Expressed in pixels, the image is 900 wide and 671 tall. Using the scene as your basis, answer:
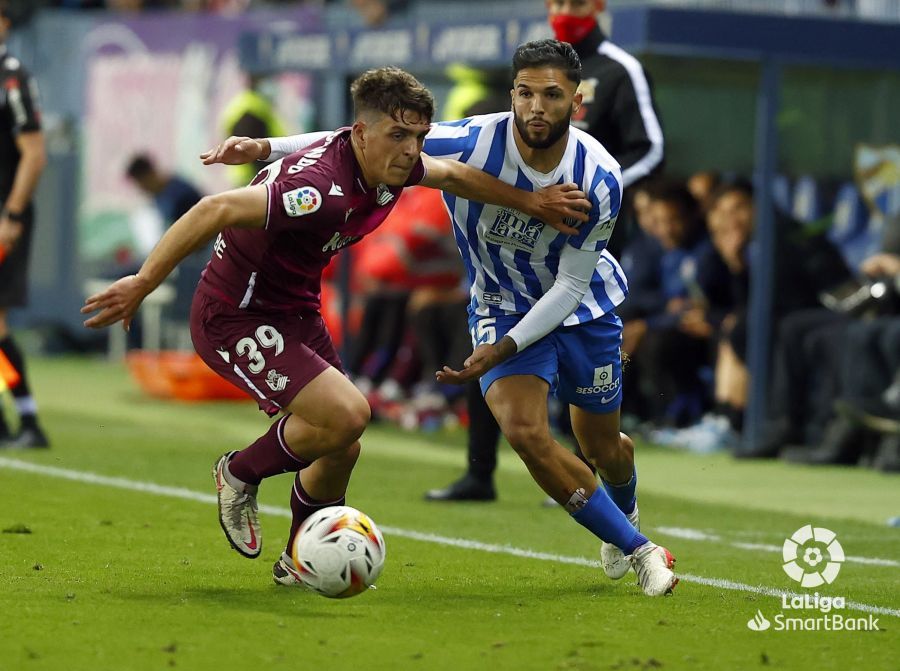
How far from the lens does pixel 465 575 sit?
6.36 meters

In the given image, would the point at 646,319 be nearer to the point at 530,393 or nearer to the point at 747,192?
the point at 747,192

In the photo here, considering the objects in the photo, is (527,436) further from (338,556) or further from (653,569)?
(338,556)

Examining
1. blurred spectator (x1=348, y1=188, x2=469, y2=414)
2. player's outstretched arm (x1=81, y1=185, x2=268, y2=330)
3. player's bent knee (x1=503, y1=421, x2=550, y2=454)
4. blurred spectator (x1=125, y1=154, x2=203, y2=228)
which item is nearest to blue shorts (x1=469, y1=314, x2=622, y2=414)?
player's bent knee (x1=503, y1=421, x2=550, y2=454)

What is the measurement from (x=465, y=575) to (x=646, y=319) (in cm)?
626

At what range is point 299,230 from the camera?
5703 millimetres

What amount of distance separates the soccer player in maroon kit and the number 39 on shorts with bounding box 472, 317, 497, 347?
0.56 metres

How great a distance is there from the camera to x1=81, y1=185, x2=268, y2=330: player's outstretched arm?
204 inches

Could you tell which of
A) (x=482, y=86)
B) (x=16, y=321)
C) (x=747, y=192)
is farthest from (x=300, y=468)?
(x=16, y=321)

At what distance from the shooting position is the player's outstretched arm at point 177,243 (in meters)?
5.18

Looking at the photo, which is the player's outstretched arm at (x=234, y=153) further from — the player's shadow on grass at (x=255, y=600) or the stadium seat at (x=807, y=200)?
the stadium seat at (x=807, y=200)

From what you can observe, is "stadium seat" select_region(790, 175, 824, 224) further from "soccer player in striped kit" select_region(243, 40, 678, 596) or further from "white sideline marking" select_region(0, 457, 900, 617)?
"soccer player in striped kit" select_region(243, 40, 678, 596)

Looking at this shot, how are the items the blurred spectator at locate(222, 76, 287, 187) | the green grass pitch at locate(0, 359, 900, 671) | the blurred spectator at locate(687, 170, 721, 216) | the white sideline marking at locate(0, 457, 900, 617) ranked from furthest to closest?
the blurred spectator at locate(222, 76, 287, 187)
the blurred spectator at locate(687, 170, 721, 216)
the white sideline marking at locate(0, 457, 900, 617)
the green grass pitch at locate(0, 359, 900, 671)

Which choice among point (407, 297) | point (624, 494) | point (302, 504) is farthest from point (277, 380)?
point (407, 297)

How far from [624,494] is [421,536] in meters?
1.13
